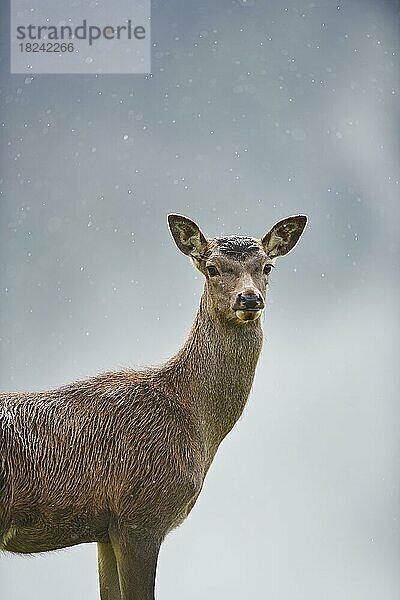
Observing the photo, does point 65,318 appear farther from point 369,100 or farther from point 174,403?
point 369,100

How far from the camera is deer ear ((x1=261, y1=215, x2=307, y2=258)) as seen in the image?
1.79 m

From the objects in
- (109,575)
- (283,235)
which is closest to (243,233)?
(283,235)

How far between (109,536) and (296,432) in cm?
81

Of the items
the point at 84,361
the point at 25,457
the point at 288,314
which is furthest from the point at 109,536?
the point at 288,314

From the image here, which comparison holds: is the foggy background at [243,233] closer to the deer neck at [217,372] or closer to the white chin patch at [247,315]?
the deer neck at [217,372]

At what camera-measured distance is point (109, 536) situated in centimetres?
170

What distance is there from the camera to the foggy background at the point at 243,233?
92.4 inches

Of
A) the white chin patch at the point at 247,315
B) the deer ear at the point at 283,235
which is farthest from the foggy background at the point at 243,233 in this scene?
the white chin patch at the point at 247,315

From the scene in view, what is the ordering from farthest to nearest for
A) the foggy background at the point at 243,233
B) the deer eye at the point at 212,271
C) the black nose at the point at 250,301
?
1. the foggy background at the point at 243,233
2. the deer eye at the point at 212,271
3. the black nose at the point at 250,301

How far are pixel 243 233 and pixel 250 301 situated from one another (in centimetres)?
75

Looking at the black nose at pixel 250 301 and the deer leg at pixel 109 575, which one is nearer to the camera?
the black nose at pixel 250 301

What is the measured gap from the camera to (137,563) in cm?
166

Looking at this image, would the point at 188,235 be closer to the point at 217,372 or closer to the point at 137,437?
the point at 217,372

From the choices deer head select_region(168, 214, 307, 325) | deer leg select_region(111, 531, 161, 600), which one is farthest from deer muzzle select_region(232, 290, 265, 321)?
deer leg select_region(111, 531, 161, 600)
